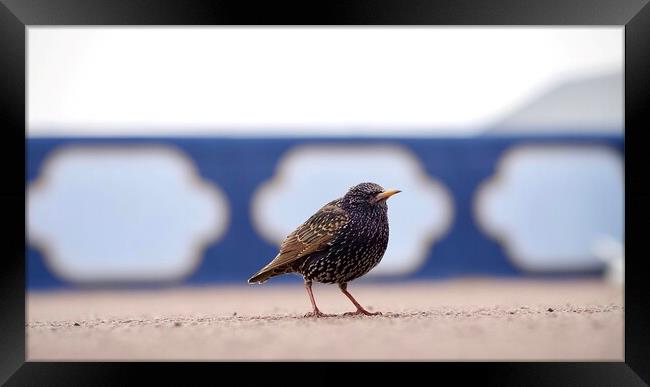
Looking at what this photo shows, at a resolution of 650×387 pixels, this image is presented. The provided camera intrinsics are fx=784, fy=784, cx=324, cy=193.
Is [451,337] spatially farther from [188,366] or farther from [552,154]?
[552,154]

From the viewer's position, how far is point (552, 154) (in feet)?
28.5

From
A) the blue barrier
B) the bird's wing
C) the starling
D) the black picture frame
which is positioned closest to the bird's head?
the starling

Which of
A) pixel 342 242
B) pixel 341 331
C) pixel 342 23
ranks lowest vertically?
pixel 341 331

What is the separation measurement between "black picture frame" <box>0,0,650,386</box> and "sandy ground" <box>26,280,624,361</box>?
8cm

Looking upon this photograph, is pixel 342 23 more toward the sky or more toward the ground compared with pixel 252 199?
more toward the sky

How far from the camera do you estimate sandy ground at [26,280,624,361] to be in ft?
13.9

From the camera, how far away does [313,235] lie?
5082mm

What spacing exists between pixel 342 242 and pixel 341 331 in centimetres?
65

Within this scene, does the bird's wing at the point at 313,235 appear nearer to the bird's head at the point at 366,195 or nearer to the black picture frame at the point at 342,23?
the bird's head at the point at 366,195

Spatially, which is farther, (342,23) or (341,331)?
(341,331)

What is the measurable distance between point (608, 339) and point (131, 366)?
269 cm

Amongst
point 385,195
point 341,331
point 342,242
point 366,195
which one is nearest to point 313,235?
point 342,242

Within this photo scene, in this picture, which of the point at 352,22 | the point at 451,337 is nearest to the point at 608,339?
the point at 451,337

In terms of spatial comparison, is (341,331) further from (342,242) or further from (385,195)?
(385,195)
